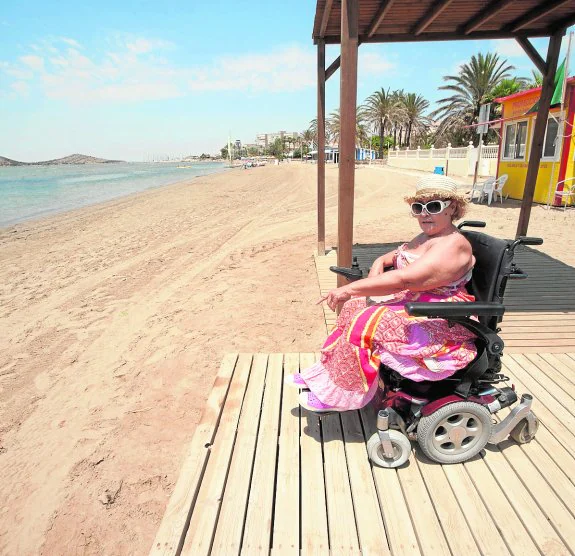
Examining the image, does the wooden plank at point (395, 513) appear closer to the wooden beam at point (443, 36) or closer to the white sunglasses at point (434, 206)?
the white sunglasses at point (434, 206)

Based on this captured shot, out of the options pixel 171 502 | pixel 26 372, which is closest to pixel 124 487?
pixel 171 502

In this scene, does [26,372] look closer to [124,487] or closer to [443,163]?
[124,487]

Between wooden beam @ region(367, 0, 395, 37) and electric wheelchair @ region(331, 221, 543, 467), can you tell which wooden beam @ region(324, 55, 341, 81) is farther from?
Answer: electric wheelchair @ region(331, 221, 543, 467)

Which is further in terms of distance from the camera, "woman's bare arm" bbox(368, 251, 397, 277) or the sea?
the sea

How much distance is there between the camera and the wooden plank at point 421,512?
159 cm

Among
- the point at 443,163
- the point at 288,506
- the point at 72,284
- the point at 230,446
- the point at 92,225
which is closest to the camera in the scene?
the point at 288,506

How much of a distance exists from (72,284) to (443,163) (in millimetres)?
22879

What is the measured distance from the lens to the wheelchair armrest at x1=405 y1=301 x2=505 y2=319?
1663 mm

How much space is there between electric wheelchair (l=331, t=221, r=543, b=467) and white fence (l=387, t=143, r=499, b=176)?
14.8m

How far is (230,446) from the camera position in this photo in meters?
2.15

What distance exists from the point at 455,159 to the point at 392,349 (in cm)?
2383

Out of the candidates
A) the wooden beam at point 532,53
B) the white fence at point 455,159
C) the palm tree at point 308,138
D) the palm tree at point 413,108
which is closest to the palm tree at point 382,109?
the palm tree at point 413,108

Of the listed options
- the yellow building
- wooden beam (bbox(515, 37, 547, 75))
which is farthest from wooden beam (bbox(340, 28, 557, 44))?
the yellow building

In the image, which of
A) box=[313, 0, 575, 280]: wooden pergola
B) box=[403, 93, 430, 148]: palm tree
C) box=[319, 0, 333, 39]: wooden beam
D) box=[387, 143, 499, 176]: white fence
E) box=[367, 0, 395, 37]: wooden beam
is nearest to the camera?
box=[319, 0, 333, 39]: wooden beam
